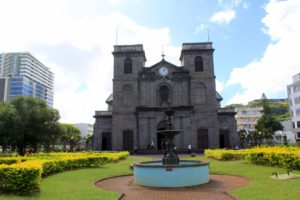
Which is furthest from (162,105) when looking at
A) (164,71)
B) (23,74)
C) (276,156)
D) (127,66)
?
(23,74)

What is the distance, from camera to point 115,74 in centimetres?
4622

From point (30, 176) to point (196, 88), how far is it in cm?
3610

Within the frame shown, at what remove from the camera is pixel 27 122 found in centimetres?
2684

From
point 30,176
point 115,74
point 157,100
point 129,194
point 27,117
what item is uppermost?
point 115,74

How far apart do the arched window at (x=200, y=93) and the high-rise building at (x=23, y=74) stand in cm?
10522

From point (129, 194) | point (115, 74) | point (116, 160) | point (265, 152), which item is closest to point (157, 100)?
point (115, 74)

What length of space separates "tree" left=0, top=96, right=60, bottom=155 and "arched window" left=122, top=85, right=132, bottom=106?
17.5m

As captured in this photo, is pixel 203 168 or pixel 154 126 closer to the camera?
pixel 203 168

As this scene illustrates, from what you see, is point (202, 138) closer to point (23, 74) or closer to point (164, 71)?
point (164, 71)

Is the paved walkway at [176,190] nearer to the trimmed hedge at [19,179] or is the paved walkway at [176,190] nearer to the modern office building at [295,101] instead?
the trimmed hedge at [19,179]

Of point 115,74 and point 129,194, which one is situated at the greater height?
point 115,74

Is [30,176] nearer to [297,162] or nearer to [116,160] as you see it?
[297,162]

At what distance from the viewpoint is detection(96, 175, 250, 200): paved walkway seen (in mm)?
11094

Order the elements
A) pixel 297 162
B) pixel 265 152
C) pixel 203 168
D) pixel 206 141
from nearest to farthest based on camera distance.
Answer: pixel 203 168, pixel 297 162, pixel 265 152, pixel 206 141
